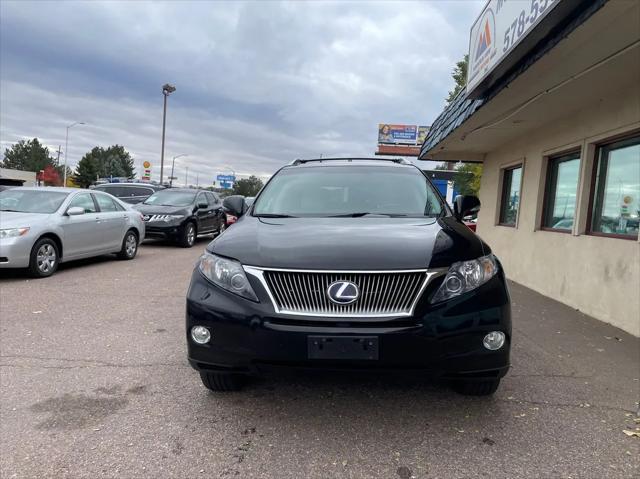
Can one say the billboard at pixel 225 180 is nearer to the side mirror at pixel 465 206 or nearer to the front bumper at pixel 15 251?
the front bumper at pixel 15 251

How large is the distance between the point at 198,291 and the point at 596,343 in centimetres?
410

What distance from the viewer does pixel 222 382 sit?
3.07 m

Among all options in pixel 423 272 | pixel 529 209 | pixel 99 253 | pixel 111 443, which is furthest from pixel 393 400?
pixel 99 253

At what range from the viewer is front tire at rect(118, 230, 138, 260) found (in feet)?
30.5

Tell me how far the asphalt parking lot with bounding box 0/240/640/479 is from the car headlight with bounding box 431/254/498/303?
0.51m

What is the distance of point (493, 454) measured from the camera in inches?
98.7

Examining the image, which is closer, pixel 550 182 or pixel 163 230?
pixel 550 182

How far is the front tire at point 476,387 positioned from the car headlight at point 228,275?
1.54 meters

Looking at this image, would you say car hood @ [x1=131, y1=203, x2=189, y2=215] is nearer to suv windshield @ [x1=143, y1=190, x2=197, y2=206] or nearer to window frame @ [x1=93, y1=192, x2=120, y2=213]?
suv windshield @ [x1=143, y1=190, x2=197, y2=206]

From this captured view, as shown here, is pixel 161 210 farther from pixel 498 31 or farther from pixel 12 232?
pixel 498 31

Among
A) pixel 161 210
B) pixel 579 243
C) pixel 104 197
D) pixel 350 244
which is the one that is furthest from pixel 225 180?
pixel 350 244

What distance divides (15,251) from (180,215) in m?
5.71

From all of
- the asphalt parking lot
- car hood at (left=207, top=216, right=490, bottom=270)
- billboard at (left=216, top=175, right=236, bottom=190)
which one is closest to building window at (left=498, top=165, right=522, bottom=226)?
the asphalt parking lot

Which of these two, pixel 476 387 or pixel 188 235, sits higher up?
pixel 188 235
